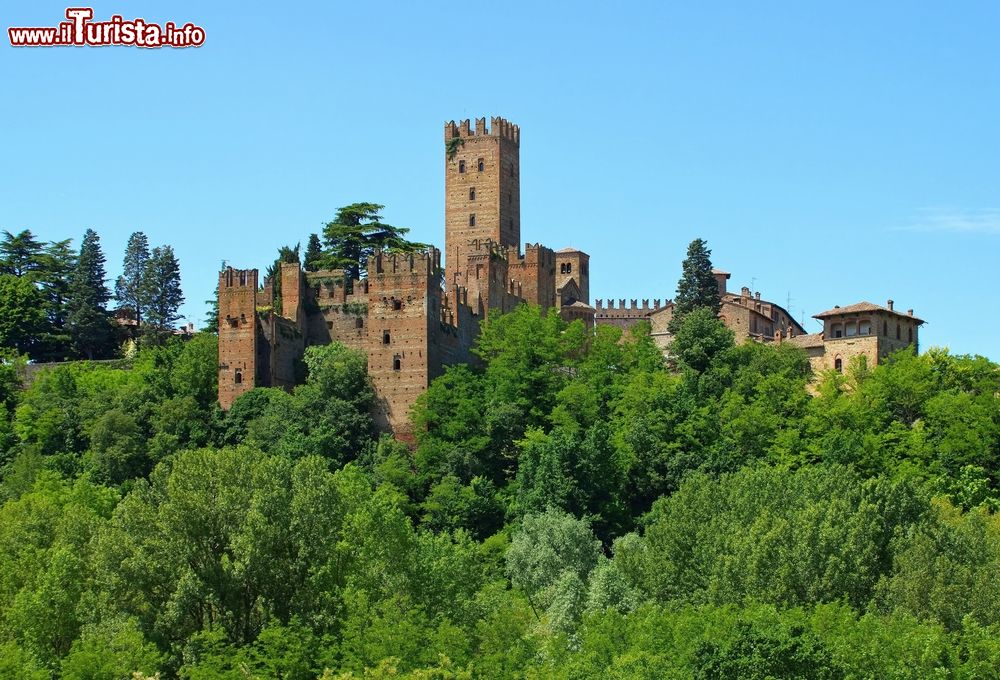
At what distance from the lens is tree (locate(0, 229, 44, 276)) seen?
99375mm

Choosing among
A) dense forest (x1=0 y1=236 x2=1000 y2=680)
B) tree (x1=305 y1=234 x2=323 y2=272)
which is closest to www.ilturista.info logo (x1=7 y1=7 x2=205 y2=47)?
dense forest (x1=0 y1=236 x2=1000 y2=680)

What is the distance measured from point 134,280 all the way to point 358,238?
2147 cm

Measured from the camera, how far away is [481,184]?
99125 mm

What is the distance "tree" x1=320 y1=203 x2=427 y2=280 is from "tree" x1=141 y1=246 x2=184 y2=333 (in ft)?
50.7

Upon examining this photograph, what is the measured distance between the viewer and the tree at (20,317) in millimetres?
91625

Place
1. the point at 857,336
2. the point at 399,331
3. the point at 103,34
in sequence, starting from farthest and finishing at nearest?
the point at 857,336 → the point at 399,331 → the point at 103,34

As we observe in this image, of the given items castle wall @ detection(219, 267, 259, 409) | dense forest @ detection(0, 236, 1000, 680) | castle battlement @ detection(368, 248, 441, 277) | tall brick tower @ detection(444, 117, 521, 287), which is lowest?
dense forest @ detection(0, 236, 1000, 680)

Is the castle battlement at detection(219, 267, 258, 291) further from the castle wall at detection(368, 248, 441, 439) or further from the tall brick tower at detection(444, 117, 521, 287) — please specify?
the tall brick tower at detection(444, 117, 521, 287)

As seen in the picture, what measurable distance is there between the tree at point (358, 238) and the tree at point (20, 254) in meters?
20.1

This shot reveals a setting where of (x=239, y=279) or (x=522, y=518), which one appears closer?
(x=522, y=518)

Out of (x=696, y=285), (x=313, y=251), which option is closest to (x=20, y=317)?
(x=313, y=251)

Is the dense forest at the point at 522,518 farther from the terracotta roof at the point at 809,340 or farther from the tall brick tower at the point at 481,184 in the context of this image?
the tall brick tower at the point at 481,184

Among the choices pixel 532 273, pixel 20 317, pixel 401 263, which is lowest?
pixel 20 317

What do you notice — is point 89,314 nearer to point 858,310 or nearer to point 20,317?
point 20,317
